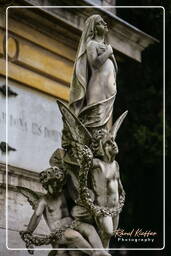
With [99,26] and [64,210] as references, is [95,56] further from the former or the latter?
[64,210]

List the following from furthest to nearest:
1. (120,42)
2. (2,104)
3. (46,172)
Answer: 1. (120,42)
2. (2,104)
3. (46,172)

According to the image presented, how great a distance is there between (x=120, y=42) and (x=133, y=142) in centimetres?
366

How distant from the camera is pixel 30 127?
19.7m

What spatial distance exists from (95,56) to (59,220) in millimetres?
1963

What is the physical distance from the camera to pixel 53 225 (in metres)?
15.0

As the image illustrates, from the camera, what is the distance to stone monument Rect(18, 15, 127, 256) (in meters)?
14.9

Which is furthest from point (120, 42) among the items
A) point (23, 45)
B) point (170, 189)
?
point (170, 189)

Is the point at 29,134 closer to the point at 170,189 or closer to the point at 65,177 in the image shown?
the point at 65,177

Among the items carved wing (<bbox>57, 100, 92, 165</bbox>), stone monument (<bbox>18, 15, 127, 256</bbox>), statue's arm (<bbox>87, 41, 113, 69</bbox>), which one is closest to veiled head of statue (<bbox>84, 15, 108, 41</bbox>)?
statue's arm (<bbox>87, 41, 113, 69</bbox>)

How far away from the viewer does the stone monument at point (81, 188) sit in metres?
14.9

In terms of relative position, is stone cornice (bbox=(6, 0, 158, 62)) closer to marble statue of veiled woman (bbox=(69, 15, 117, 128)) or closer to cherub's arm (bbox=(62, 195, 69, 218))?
marble statue of veiled woman (bbox=(69, 15, 117, 128))

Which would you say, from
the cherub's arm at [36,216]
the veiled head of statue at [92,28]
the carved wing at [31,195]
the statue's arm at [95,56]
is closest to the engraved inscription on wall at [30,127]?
the veiled head of statue at [92,28]

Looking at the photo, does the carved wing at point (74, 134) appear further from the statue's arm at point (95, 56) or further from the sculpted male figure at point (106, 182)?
the statue's arm at point (95, 56)

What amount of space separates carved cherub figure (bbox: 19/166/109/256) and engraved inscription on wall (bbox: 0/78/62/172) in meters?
3.99
